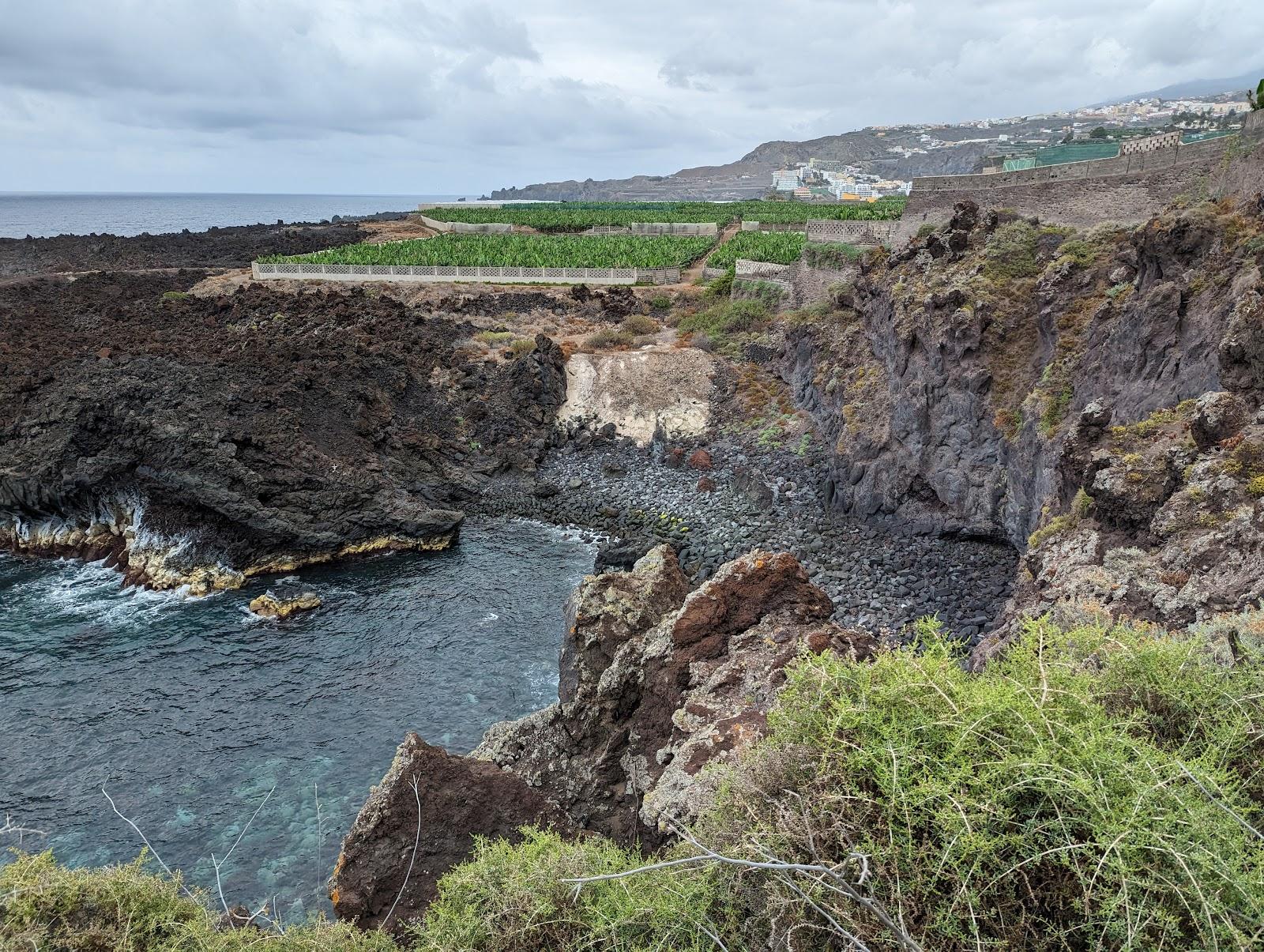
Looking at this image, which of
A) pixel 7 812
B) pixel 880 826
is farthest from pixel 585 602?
pixel 7 812

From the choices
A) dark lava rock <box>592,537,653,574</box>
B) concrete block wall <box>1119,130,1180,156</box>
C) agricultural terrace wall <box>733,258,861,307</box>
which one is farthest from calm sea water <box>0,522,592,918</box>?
concrete block wall <box>1119,130,1180,156</box>

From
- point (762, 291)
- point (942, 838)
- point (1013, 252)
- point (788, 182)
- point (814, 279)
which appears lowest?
point (942, 838)

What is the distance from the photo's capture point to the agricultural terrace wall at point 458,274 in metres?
57.8

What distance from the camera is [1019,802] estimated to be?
14.7 ft

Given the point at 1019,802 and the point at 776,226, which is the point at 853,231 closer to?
the point at 776,226

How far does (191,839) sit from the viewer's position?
51.9 feet

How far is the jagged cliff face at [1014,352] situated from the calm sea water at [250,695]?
12.7m

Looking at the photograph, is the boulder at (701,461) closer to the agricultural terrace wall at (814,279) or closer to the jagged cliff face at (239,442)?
the jagged cliff face at (239,442)

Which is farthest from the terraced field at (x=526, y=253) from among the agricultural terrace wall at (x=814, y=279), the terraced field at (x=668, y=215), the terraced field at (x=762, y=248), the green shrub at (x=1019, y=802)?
the green shrub at (x=1019, y=802)

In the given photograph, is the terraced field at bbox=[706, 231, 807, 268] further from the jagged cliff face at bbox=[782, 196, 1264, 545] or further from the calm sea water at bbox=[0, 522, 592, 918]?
the calm sea water at bbox=[0, 522, 592, 918]

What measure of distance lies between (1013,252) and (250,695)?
28967mm

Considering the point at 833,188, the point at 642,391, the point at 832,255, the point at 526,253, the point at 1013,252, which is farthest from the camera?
the point at 833,188

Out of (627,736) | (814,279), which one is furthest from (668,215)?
(627,736)

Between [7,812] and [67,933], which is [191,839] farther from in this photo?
[67,933]
